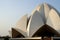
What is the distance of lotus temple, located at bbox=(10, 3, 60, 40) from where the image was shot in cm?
2567

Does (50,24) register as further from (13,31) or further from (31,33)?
(13,31)

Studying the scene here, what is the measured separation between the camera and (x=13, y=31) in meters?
27.2

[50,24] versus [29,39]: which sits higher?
[50,24]

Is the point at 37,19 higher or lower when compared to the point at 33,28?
higher

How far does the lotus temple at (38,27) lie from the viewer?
25672mm

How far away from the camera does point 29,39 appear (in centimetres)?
2462

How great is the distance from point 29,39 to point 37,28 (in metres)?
2.41

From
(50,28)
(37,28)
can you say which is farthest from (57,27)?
(37,28)

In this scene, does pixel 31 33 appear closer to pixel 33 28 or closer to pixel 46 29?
pixel 33 28

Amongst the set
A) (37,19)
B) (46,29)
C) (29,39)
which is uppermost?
(37,19)

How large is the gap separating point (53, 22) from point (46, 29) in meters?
1.84

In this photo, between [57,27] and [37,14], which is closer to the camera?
[57,27]

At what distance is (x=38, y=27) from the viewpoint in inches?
1014

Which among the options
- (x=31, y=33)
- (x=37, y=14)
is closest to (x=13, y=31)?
(x=31, y=33)
